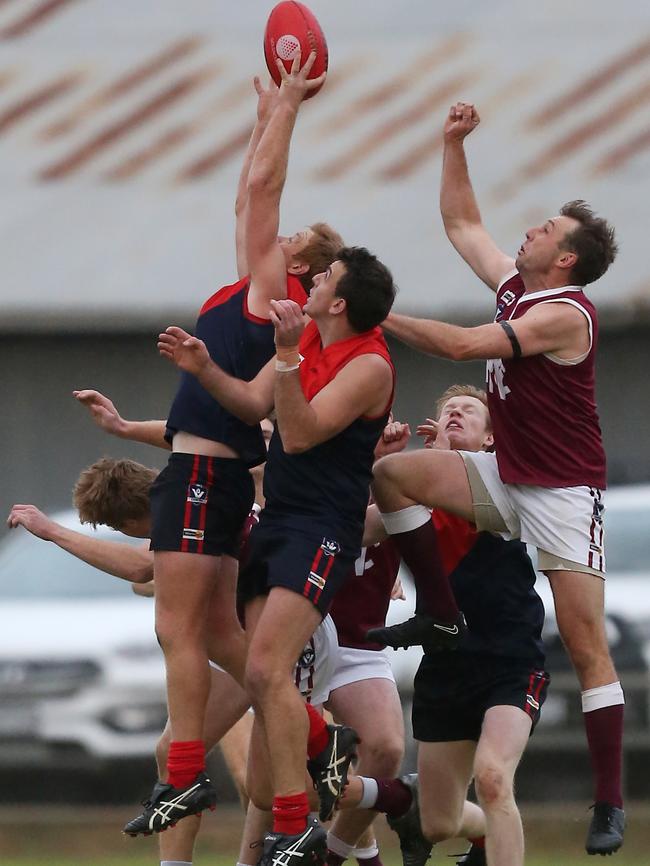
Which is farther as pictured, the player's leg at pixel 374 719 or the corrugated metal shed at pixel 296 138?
the corrugated metal shed at pixel 296 138

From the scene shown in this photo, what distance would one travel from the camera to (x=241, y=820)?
12.5 meters

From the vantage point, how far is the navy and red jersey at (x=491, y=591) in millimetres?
8328

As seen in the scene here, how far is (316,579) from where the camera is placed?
7.35 meters

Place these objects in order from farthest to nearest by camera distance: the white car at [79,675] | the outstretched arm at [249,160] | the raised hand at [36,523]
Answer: the white car at [79,675] → the raised hand at [36,523] → the outstretched arm at [249,160]

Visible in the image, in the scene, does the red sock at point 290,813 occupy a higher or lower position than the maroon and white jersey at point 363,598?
lower

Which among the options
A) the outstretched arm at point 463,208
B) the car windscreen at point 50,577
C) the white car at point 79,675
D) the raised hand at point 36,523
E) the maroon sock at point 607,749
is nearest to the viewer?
the maroon sock at point 607,749

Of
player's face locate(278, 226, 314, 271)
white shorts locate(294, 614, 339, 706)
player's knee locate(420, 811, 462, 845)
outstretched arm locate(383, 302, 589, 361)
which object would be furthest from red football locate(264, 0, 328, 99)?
player's knee locate(420, 811, 462, 845)

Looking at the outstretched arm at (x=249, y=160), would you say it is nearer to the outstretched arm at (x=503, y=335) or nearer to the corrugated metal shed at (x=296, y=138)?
the outstretched arm at (x=503, y=335)

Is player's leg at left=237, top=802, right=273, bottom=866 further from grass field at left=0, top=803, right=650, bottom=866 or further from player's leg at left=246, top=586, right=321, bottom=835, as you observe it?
grass field at left=0, top=803, right=650, bottom=866

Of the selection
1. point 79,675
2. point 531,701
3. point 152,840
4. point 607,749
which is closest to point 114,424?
point 531,701

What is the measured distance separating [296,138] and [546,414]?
32.0ft

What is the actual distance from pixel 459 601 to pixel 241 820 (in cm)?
463

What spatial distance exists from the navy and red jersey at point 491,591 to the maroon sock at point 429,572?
0.37m

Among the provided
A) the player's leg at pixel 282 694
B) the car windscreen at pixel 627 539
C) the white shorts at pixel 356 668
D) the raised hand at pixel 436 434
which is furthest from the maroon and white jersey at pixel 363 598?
the car windscreen at pixel 627 539
